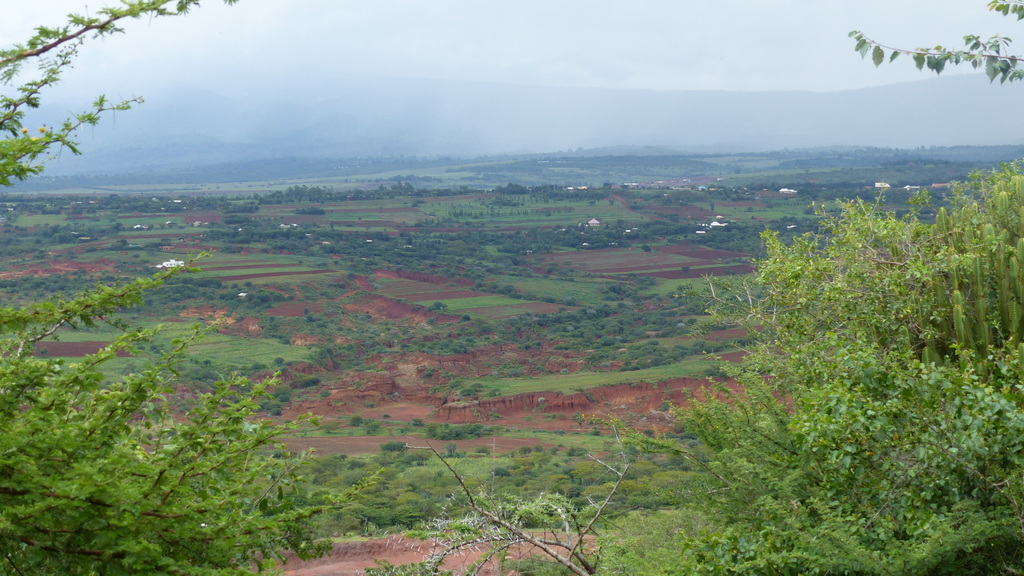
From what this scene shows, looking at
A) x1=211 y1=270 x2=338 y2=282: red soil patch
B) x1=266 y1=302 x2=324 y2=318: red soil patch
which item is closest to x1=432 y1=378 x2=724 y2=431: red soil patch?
x1=266 y1=302 x2=324 y2=318: red soil patch

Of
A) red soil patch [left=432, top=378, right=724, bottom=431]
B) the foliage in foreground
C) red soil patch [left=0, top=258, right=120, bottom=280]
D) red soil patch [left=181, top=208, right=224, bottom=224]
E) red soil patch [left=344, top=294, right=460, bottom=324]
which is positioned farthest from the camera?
red soil patch [left=181, top=208, right=224, bottom=224]

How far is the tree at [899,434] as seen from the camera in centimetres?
476

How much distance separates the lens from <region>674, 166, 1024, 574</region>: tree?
4.76 metres

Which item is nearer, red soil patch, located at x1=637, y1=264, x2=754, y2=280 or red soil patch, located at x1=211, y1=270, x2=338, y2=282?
red soil patch, located at x1=211, y1=270, x2=338, y2=282

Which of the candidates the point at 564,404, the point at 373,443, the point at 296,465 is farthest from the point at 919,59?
the point at 564,404

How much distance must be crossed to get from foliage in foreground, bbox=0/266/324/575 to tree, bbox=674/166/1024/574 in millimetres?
2655

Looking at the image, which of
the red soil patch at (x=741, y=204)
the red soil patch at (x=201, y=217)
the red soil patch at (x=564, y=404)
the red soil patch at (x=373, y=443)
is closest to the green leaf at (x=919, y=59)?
the red soil patch at (x=373, y=443)

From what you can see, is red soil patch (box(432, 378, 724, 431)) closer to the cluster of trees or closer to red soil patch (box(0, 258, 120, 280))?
the cluster of trees

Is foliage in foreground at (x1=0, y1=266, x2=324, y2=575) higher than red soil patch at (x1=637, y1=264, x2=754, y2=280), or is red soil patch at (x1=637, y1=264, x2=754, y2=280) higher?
foliage in foreground at (x1=0, y1=266, x2=324, y2=575)

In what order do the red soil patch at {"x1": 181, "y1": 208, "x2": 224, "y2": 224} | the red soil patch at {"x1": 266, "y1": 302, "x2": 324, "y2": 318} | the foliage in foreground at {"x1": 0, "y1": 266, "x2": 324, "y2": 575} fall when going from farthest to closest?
the red soil patch at {"x1": 181, "y1": 208, "x2": 224, "y2": 224} < the red soil patch at {"x1": 266, "y1": 302, "x2": 324, "y2": 318} < the foliage in foreground at {"x1": 0, "y1": 266, "x2": 324, "y2": 575}

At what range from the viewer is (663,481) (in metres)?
17.0

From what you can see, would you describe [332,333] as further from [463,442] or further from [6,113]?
[6,113]

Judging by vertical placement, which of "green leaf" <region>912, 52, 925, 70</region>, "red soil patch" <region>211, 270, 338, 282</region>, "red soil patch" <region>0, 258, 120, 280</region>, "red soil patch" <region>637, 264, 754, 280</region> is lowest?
"red soil patch" <region>637, 264, 754, 280</region>

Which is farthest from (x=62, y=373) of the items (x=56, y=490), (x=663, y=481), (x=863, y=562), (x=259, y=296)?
(x=259, y=296)
